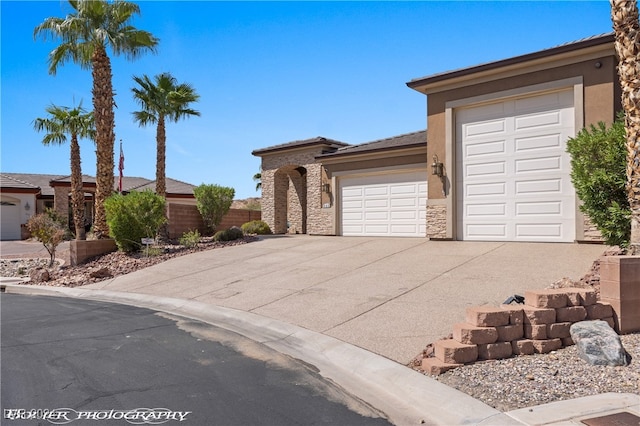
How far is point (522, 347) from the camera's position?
6223mm

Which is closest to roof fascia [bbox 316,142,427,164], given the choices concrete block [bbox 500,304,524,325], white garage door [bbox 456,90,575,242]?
white garage door [bbox 456,90,575,242]

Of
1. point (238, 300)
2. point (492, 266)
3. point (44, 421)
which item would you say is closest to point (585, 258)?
point (492, 266)

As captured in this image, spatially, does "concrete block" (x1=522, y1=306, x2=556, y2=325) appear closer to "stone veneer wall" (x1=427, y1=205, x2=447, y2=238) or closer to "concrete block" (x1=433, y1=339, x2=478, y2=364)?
"concrete block" (x1=433, y1=339, x2=478, y2=364)

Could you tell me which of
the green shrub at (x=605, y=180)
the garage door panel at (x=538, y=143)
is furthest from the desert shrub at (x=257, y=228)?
the green shrub at (x=605, y=180)

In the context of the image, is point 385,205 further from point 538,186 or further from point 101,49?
point 101,49

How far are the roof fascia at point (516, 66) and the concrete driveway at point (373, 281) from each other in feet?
16.4

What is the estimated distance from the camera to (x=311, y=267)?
13219mm

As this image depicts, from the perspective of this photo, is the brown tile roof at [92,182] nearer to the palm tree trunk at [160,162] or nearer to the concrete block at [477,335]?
the palm tree trunk at [160,162]

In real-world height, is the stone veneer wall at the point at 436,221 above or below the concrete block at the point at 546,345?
above

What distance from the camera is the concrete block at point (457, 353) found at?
5.87 meters

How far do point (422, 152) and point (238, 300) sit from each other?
10.1 metres

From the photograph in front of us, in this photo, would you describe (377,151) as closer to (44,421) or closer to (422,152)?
(422,152)

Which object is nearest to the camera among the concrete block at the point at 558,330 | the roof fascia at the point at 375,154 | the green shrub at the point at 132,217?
the concrete block at the point at 558,330

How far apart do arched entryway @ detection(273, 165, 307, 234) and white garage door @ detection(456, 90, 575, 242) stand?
36.5 ft
